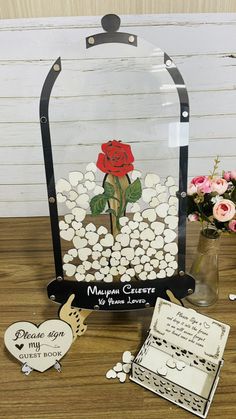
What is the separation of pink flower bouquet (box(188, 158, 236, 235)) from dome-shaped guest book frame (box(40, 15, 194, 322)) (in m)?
0.04

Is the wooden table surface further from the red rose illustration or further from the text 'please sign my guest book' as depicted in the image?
the red rose illustration

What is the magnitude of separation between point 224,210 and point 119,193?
229 millimetres

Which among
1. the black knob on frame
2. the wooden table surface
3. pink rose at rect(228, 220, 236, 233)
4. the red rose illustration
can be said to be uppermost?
the black knob on frame

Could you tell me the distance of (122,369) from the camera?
90cm

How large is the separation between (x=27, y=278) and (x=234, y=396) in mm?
609

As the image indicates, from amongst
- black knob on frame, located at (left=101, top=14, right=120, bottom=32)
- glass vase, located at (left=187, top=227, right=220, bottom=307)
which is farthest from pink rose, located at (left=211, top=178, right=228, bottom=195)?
black knob on frame, located at (left=101, top=14, right=120, bottom=32)

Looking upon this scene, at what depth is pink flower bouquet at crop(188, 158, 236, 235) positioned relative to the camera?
0.91m

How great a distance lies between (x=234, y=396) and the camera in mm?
850

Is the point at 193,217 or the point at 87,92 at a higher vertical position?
the point at 87,92

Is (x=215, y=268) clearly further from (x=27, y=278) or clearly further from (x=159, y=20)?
(x=159, y=20)

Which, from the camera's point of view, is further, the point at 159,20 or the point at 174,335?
the point at 159,20

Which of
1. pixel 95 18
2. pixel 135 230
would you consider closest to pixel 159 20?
pixel 95 18

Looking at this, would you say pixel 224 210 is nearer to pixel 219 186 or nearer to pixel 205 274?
pixel 219 186

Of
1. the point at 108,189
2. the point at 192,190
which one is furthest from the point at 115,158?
the point at 192,190
